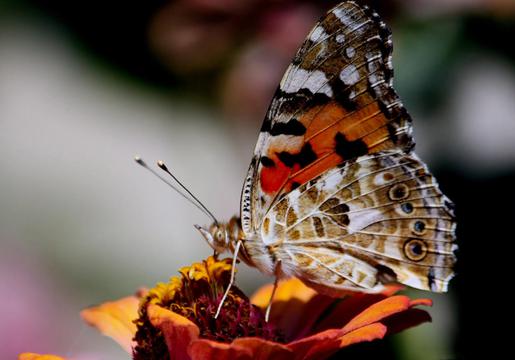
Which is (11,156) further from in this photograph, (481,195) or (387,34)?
(387,34)

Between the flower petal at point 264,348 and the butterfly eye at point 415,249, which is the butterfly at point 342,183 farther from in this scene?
the flower petal at point 264,348

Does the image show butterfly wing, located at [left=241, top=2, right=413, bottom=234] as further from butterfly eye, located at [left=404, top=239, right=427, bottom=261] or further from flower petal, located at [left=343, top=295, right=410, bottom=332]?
flower petal, located at [left=343, top=295, right=410, bottom=332]

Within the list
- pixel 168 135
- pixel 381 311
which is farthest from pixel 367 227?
pixel 168 135

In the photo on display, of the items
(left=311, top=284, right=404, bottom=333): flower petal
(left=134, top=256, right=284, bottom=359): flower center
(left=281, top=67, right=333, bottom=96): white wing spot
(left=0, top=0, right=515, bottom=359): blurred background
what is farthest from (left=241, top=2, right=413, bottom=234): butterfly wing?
(left=0, top=0, right=515, bottom=359): blurred background

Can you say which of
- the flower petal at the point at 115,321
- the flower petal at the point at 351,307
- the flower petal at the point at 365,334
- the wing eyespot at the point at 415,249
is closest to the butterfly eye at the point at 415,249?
the wing eyespot at the point at 415,249

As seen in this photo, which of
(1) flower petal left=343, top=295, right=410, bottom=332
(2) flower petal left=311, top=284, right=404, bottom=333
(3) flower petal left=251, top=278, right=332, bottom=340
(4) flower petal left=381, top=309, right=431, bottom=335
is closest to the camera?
(1) flower petal left=343, top=295, right=410, bottom=332

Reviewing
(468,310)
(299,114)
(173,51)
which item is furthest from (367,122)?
(173,51)
